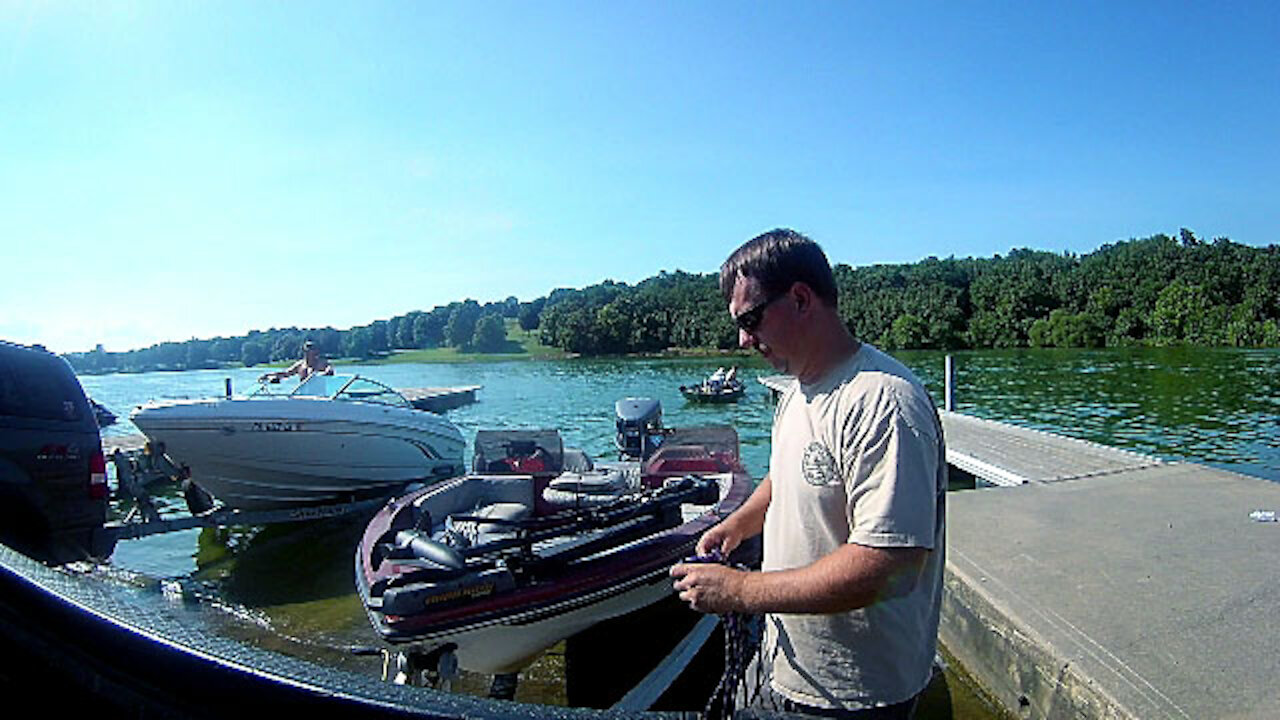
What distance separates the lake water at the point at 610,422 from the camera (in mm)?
7383

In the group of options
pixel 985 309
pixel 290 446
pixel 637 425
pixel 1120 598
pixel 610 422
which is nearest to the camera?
pixel 1120 598

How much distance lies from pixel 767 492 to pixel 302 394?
862cm

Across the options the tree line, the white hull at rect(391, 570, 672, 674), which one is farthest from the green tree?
the white hull at rect(391, 570, 672, 674)

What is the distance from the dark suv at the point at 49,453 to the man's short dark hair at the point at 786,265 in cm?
419

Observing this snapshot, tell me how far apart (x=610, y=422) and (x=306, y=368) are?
15819 millimetres

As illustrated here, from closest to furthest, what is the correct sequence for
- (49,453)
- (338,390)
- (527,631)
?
1. (527,631)
2. (49,453)
3. (338,390)

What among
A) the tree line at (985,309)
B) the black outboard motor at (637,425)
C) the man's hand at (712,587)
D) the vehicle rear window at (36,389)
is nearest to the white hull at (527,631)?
the man's hand at (712,587)

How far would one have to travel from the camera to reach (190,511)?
31.7 feet

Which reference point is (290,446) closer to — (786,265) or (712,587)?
(712,587)

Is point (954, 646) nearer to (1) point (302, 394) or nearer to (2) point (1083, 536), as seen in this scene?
(2) point (1083, 536)

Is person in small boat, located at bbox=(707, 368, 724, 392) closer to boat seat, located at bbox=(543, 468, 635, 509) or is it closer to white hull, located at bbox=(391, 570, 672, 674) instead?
boat seat, located at bbox=(543, 468, 635, 509)

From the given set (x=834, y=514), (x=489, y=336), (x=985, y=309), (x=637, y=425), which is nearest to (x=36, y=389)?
(x=834, y=514)

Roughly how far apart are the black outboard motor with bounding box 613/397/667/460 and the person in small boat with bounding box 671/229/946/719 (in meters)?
8.26

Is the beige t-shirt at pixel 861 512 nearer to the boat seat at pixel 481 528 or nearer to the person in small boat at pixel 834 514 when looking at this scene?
the person in small boat at pixel 834 514
